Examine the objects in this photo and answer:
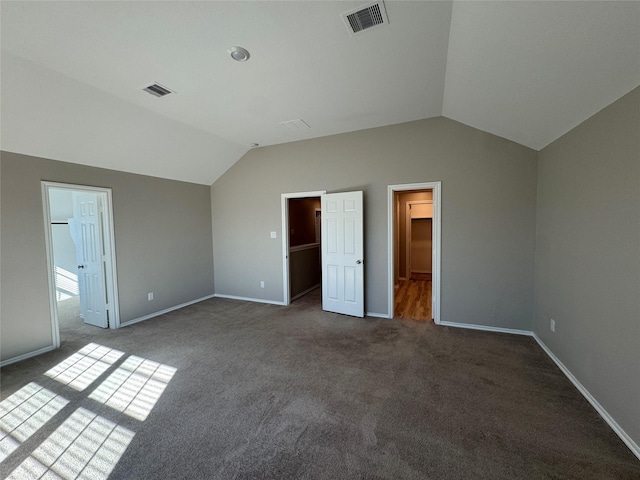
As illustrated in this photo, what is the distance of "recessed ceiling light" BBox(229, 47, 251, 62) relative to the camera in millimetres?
2146

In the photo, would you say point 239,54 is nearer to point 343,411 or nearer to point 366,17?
point 366,17

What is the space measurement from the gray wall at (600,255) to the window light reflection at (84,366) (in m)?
4.36

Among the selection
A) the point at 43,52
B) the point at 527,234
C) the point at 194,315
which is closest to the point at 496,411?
the point at 527,234

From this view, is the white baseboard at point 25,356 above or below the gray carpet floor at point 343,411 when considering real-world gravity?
above

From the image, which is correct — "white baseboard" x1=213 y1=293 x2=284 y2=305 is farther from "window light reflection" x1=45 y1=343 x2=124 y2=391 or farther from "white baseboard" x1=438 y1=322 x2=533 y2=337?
"white baseboard" x1=438 y1=322 x2=533 y2=337

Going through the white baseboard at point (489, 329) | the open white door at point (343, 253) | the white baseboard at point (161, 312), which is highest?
the open white door at point (343, 253)

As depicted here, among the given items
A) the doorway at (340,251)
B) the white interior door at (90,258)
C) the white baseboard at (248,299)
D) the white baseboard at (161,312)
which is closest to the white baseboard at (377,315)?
the doorway at (340,251)

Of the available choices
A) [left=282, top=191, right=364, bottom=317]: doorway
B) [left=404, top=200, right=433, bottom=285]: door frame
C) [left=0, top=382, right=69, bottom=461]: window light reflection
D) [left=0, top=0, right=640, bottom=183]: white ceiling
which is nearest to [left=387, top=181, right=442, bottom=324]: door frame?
[left=282, top=191, right=364, bottom=317]: doorway

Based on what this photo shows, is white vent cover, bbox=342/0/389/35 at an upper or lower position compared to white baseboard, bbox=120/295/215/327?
upper

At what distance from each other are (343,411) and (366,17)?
2988mm

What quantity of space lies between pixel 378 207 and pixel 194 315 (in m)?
3.51

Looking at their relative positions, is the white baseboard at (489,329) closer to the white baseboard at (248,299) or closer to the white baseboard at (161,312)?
the white baseboard at (248,299)

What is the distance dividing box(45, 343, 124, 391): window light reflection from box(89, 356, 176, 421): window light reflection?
18cm

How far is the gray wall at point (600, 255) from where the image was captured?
170 centimetres
